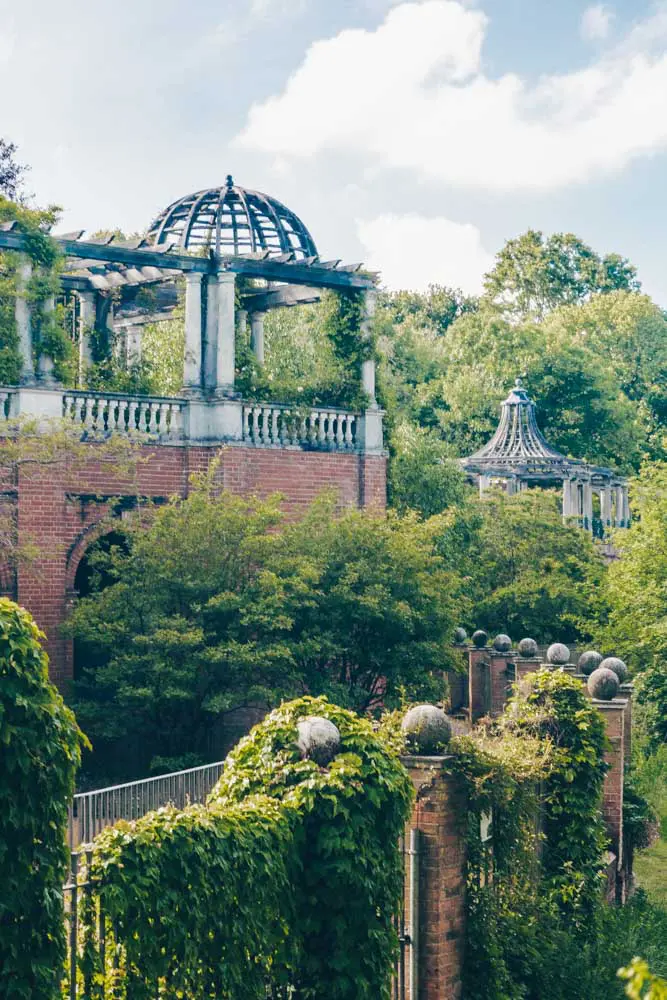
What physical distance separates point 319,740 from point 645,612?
20388 mm

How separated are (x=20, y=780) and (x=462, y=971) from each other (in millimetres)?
5823

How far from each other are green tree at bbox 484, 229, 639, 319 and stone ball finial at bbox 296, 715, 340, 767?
7356 centimetres

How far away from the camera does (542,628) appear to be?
31625mm

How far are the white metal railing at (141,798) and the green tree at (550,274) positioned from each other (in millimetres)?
71122

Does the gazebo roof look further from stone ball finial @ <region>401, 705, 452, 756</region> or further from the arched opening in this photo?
stone ball finial @ <region>401, 705, 452, 756</region>

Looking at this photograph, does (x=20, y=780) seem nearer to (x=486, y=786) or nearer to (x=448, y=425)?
(x=486, y=786)

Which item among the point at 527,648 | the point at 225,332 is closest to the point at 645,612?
the point at 527,648

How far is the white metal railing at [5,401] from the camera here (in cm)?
2183

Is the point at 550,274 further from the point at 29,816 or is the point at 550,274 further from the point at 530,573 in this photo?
the point at 29,816

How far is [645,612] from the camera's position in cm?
3012

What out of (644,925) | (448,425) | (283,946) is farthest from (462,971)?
(448,425)

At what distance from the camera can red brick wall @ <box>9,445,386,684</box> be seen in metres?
21.8

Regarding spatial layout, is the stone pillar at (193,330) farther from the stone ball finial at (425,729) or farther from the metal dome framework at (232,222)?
the stone ball finial at (425,729)

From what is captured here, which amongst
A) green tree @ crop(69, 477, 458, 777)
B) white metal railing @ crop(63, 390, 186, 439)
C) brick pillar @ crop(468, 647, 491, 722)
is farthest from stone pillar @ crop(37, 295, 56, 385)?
brick pillar @ crop(468, 647, 491, 722)
